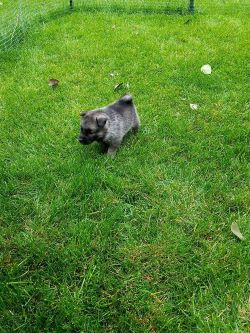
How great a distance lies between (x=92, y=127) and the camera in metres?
3.92

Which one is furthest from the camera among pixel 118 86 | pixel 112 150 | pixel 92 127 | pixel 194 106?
pixel 118 86

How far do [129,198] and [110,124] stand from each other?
0.96m

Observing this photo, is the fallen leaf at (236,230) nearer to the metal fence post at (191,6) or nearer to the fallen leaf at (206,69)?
the fallen leaf at (206,69)

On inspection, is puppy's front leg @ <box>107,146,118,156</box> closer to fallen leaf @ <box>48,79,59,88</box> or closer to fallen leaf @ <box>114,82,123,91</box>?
fallen leaf @ <box>114,82,123,91</box>

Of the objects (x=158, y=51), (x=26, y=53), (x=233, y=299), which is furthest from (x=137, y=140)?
(x=26, y=53)

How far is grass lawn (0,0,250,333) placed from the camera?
2617 millimetres

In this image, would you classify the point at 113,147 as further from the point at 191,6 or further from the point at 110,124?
the point at 191,6

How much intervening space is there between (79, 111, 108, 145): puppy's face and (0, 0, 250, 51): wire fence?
4.12m

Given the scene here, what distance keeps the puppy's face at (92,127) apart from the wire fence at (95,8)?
412 centimetres

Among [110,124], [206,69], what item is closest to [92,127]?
[110,124]

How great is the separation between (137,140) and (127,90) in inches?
49.1

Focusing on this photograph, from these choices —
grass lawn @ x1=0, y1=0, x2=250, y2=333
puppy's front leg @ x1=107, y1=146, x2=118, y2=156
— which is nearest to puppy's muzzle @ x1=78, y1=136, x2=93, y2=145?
grass lawn @ x1=0, y1=0, x2=250, y2=333

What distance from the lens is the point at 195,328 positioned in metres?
2.48

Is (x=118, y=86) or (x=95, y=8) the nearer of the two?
(x=118, y=86)
